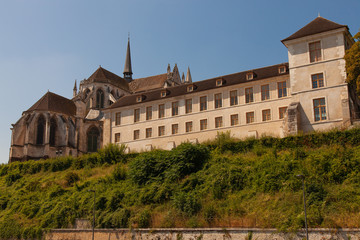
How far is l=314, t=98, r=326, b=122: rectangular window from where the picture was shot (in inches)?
1422

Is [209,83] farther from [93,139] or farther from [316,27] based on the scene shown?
[93,139]

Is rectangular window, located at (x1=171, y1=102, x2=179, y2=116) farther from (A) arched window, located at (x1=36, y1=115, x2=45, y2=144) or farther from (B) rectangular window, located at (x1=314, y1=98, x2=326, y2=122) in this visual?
(A) arched window, located at (x1=36, y1=115, x2=45, y2=144)

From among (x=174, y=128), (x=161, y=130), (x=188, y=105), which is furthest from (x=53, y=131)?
(x=188, y=105)

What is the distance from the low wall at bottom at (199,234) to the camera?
2064 centimetres

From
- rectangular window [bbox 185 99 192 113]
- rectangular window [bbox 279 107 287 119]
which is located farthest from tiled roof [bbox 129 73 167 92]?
rectangular window [bbox 279 107 287 119]

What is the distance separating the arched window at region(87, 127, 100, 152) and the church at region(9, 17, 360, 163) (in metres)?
0.66

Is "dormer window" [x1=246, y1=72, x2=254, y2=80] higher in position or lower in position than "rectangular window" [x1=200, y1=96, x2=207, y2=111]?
higher

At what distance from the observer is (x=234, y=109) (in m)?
42.6

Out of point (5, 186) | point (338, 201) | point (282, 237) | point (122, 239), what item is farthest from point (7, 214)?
point (338, 201)

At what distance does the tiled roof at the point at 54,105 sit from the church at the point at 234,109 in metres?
0.28

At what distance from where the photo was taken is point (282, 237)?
21812 millimetres

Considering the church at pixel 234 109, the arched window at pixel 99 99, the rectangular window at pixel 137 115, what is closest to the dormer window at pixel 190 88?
the church at pixel 234 109

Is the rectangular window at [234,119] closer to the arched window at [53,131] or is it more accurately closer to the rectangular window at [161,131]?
the rectangular window at [161,131]

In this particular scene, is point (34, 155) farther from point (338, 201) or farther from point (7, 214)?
point (338, 201)
